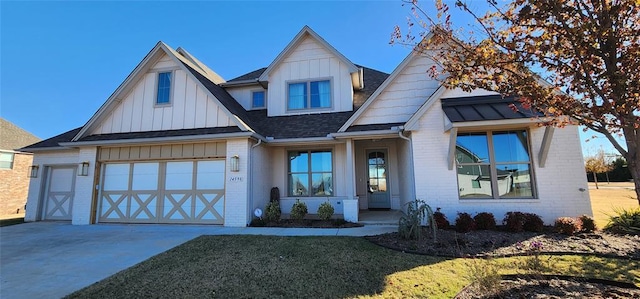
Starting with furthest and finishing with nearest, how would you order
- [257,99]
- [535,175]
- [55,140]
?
[257,99] → [55,140] → [535,175]

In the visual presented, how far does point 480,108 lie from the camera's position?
8.12 metres

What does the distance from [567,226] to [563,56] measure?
5.56 m

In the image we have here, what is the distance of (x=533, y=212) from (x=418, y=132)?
3.88m

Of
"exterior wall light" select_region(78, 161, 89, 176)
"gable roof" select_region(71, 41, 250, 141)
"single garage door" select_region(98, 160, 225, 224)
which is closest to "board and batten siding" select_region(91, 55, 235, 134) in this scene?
"gable roof" select_region(71, 41, 250, 141)

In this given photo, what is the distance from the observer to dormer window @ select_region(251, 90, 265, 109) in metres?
13.2

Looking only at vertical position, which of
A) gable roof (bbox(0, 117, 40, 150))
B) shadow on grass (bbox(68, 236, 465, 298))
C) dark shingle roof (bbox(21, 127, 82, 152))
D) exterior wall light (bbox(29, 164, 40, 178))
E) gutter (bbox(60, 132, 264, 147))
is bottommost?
shadow on grass (bbox(68, 236, 465, 298))

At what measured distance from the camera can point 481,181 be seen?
27.1 ft

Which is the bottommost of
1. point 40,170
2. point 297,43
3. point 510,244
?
point 510,244

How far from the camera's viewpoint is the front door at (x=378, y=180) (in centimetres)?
1180

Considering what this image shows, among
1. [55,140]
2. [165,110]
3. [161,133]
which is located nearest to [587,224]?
[161,133]

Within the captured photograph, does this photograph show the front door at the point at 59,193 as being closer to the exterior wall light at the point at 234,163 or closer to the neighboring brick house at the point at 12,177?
the neighboring brick house at the point at 12,177

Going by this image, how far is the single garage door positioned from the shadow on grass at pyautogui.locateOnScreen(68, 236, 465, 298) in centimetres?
358

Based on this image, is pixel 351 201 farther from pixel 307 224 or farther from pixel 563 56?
pixel 563 56

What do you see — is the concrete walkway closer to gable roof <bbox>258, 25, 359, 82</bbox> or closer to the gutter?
the gutter
